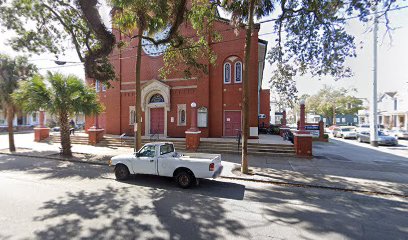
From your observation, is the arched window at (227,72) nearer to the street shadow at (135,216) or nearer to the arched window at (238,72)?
the arched window at (238,72)

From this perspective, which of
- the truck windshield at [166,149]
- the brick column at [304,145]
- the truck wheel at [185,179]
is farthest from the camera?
the brick column at [304,145]

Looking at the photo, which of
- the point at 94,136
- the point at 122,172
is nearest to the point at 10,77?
the point at 94,136

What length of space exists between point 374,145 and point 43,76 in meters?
25.7

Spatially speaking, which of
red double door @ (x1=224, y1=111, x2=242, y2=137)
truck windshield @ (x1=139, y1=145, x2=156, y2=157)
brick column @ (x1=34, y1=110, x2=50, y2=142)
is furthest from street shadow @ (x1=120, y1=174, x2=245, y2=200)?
brick column @ (x1=34, y1=110, x2=50, y2=142)

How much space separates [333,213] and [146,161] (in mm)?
5865

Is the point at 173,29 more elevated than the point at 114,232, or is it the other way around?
the point at 173,29

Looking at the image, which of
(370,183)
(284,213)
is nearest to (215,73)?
(370,183)

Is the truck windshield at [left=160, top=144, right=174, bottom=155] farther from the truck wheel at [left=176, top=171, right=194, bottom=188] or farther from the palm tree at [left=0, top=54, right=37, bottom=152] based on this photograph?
the palm tree at [left=0, top=54, right=37, bottom=152]

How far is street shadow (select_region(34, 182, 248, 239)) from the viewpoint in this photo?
4038 mm

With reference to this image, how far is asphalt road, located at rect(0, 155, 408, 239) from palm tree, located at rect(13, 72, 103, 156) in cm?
515

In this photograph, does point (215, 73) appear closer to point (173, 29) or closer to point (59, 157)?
point (173, 29)

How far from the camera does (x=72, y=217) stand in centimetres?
471

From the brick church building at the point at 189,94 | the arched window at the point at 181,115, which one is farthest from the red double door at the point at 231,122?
the arched window at the point at 181,115

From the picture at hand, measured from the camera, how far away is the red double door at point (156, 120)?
1888 cm
